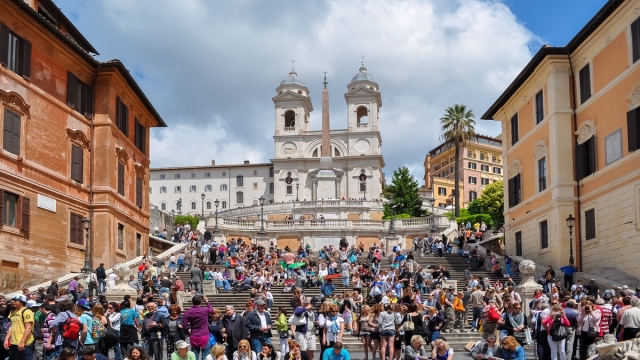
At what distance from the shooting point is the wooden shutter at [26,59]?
29.8 m

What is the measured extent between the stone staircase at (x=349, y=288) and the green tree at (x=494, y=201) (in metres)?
38.2

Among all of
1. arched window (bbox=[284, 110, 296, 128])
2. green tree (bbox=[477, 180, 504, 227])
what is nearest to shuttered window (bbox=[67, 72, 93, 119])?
green tree (bbox=[477, 180, 504, 227])

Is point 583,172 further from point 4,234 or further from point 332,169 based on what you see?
point 332,169

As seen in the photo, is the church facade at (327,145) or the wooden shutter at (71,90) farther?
the church facade at (327,145)

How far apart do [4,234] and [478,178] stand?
107822 millimetres

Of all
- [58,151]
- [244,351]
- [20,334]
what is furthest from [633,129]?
[20,334]

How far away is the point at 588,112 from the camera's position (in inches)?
1293

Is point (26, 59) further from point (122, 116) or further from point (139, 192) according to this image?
point (139, 192)

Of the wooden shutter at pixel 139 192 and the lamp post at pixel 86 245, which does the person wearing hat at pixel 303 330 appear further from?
the wooden shutter at pixel 139 192

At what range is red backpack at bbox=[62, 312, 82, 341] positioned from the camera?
1584 cm

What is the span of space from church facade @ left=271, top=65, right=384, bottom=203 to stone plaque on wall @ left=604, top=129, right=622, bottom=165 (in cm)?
7576

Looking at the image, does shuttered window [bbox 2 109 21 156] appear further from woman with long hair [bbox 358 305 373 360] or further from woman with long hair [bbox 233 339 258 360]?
woman with long hair [bbox 233 339 258 360]

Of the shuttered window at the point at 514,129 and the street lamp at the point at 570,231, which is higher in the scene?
the shuttered window at the point at 514,129

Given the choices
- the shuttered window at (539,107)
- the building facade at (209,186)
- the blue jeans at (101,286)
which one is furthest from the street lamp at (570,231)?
the building facade at (209,186)
